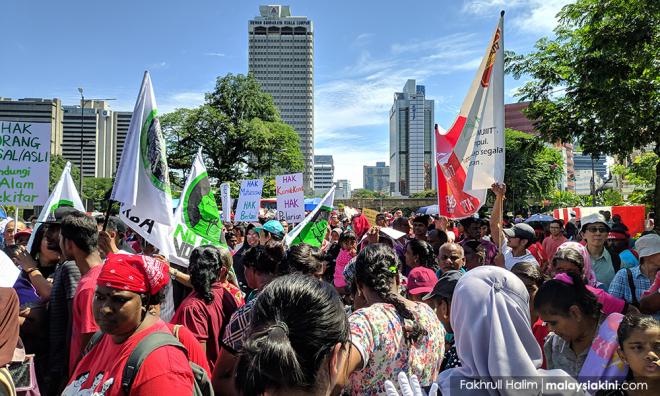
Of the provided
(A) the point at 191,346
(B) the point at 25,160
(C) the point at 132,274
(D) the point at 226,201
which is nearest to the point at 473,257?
(A) the point at 191,346

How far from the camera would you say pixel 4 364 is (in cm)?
256

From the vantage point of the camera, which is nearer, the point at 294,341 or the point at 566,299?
the point at 294,341

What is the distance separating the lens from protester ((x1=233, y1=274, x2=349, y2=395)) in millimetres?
1417

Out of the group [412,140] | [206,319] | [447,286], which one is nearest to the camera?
[447,286]

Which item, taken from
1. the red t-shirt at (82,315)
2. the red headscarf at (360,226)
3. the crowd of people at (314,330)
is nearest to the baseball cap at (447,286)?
the crowd of people at (314,330)

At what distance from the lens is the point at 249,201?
1271 cm

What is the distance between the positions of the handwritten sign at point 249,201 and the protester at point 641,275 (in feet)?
30.3

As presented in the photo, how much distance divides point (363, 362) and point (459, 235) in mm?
8143

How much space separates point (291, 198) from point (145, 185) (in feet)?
21.6

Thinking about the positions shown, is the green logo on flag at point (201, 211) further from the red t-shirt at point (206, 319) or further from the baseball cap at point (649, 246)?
the baseball cap at point (649, 246)

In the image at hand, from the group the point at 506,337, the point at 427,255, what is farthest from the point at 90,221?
the point at 427,255

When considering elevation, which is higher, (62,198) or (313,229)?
(62,198)

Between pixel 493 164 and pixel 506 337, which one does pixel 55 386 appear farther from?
pixel 493 164

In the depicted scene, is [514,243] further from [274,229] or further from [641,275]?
[274,229]
